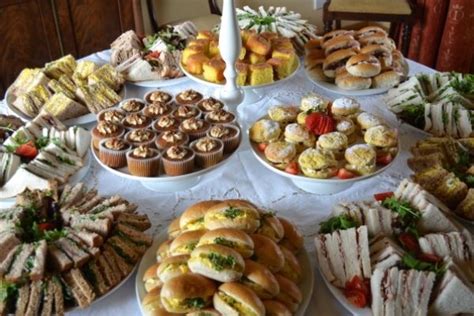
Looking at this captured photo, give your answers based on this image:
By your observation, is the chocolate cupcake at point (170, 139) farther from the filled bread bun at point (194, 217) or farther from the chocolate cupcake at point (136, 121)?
the filled bread bun at point (194, 217)

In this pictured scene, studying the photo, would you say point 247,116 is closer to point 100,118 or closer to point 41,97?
point 100,118

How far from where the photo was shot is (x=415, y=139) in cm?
185

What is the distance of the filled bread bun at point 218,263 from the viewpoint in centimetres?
104

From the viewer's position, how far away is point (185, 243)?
116 cm

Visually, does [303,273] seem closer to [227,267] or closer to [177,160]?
[227,267]

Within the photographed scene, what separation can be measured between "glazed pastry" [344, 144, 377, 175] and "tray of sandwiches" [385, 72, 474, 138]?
42cm

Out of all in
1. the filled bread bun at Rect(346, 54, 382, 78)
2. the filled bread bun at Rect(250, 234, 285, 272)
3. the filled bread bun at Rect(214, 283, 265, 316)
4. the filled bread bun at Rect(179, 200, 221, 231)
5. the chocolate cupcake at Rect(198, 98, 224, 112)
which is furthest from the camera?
the filled bread bun at Rect(346, 54, 382, 78)

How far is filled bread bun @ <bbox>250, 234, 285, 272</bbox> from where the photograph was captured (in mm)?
1120

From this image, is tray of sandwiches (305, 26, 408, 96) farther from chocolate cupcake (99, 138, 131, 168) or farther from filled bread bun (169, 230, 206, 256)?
filled bread bun (169, 230, 206, 256)

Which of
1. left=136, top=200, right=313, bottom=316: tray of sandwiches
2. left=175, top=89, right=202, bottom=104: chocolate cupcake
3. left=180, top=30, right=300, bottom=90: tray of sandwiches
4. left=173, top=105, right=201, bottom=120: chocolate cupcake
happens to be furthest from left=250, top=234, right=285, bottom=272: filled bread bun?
left=180, top=30, right=300, bottom=90: tray of sandwiches

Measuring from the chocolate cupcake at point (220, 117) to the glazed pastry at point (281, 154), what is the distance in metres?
0.20

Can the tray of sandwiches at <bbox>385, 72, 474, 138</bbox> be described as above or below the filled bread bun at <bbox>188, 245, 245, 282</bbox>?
below

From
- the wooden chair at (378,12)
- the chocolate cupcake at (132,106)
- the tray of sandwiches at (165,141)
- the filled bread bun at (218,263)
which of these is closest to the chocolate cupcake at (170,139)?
the tray of sandwiches at (165,141)

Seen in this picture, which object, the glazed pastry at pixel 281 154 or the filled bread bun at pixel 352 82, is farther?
the filled bread bun at pixel 352 82
